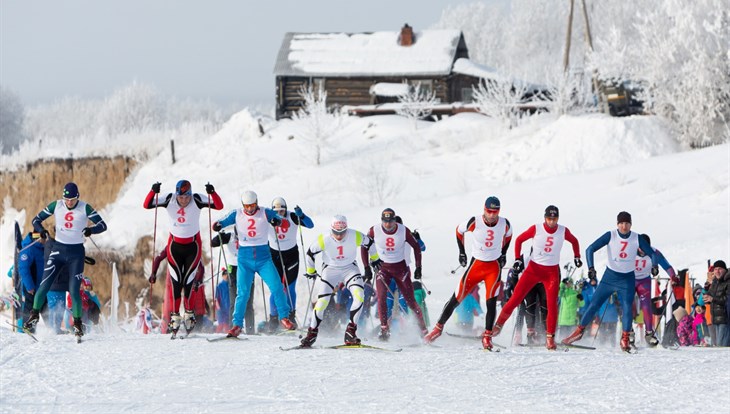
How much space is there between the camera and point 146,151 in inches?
2233

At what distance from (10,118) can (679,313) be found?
89.5 meters

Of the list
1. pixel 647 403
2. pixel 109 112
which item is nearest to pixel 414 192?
pixel 647 403

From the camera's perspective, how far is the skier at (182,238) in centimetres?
1249

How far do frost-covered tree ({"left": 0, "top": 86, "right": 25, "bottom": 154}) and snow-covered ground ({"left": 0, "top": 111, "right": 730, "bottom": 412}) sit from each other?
143 ft

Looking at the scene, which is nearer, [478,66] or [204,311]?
[204,311]

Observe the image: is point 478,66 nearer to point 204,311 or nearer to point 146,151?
point 146,151

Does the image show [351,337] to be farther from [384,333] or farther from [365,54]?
[365,54]

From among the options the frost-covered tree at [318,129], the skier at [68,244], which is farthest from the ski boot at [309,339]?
the frost-covered tree at [318,129]

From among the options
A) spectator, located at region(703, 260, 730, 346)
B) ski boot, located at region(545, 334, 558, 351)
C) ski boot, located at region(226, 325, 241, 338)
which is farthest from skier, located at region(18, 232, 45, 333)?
spectator, located at region(703, 260, 730, 346)

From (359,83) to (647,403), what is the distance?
4946 cm

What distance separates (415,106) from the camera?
52188 millimetres

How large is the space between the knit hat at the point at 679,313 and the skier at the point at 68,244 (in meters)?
8.23

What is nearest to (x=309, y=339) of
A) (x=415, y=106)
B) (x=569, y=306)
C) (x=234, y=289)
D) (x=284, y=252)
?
(x=284, y=252)

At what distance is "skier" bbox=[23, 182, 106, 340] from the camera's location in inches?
489
